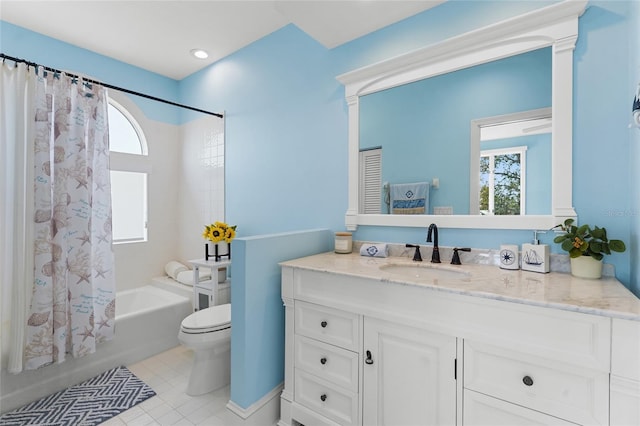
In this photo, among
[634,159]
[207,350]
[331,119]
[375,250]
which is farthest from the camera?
[331,119]

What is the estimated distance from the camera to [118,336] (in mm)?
2205

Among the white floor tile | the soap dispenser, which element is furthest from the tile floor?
the soap dispenser

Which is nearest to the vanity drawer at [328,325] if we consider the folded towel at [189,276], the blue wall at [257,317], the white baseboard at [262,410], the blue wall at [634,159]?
the blue wall at [257,317]

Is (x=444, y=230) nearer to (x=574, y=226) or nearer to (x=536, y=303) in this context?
(x=574, y=226)

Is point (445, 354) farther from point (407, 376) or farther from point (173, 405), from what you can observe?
point (173, 405)

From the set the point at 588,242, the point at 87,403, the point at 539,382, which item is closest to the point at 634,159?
the point at 588,242

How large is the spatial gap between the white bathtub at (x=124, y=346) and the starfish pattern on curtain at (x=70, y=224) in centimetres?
14

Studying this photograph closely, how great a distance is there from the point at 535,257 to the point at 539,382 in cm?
59

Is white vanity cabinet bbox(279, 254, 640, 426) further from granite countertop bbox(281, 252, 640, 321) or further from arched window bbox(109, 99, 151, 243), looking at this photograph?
arched window bbox(109, 99, 151, 243)

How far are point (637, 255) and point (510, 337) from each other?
2.17ft

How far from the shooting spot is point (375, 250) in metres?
1.78

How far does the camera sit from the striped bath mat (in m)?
1.65

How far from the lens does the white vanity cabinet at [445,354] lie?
857 millimetres

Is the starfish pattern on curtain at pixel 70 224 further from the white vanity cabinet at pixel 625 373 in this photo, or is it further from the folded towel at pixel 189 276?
the white vanity cabinet at pixel 625 373
